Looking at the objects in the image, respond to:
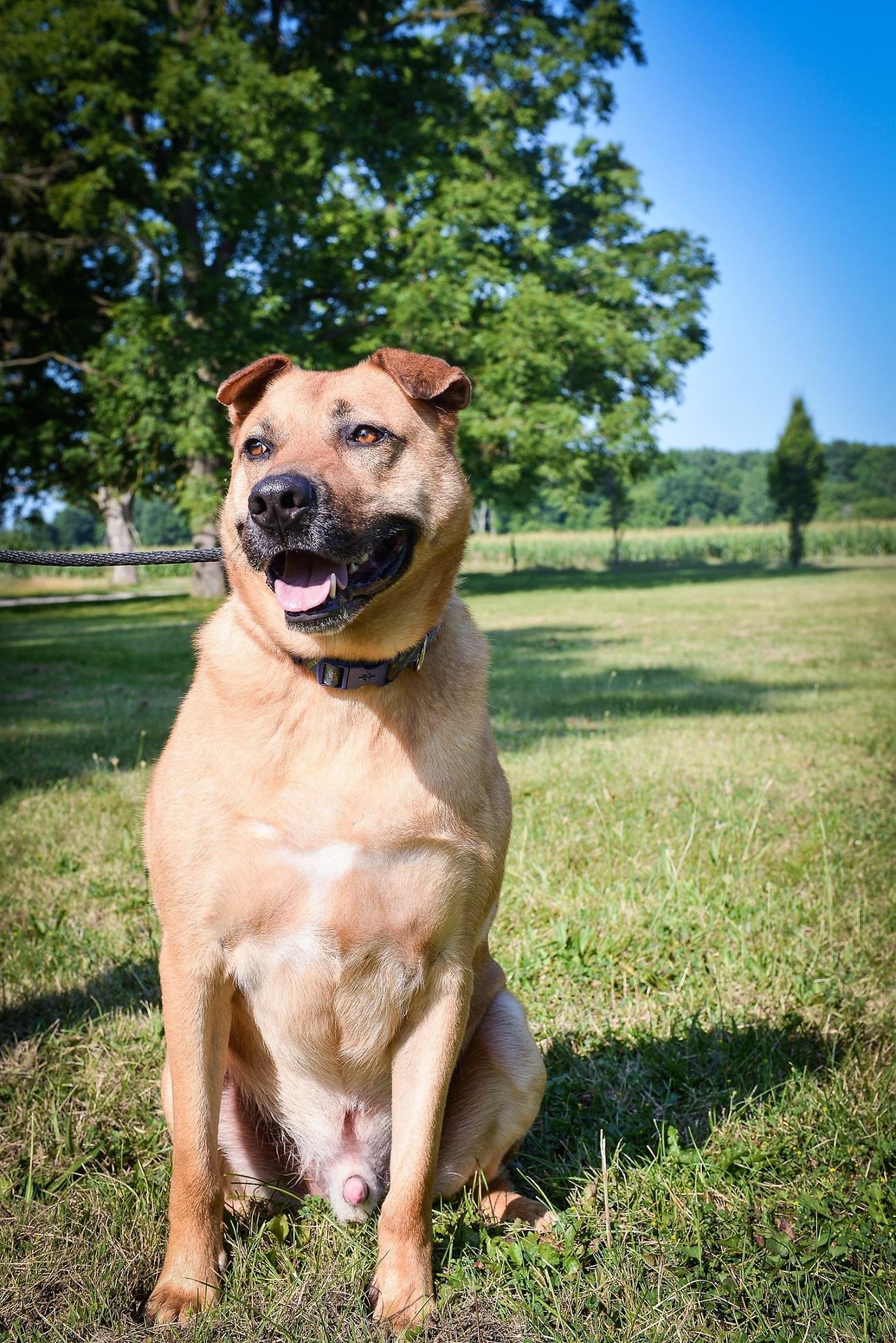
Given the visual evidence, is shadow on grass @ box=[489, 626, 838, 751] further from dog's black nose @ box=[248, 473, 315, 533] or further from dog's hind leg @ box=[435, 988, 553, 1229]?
dog's black nose @ box=[248, 473, 315, 533]

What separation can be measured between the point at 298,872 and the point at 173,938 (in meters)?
0.33

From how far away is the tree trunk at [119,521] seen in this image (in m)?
23.6

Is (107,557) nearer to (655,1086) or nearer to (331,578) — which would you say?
(331,578)

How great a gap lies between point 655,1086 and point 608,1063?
0.18 metres

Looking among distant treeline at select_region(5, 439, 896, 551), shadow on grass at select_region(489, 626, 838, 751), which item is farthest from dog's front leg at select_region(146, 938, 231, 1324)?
distant treeline at select_region(5, 439, 896, 551)

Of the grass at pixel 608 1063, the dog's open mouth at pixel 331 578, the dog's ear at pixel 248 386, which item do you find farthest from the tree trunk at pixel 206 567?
the dog's open mouth at pixel 331 578

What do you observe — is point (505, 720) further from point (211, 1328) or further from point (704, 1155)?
point (211, 1328)

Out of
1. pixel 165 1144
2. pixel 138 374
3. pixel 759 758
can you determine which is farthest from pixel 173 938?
pixel 138 374

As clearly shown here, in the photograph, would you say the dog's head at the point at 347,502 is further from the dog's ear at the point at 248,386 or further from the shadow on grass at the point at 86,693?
the shadow on grass at the point at 86,693

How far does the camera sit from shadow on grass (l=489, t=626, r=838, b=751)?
8.12 metres

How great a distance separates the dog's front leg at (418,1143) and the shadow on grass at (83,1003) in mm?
1519

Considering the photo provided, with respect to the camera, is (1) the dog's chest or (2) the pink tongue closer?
(1) the dog's chest

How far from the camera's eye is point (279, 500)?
218 cm

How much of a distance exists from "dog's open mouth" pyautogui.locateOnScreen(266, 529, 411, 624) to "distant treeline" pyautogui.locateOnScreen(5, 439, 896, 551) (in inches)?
1753
